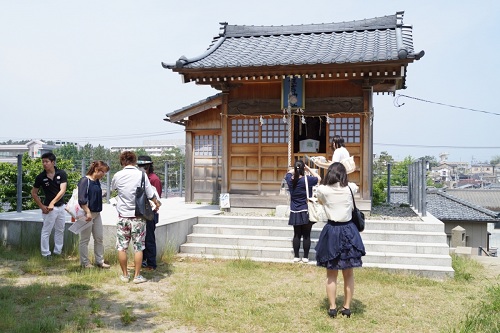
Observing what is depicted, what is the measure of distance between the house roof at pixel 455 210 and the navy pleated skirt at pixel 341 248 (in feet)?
67.3

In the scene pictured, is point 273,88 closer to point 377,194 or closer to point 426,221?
point 426,221

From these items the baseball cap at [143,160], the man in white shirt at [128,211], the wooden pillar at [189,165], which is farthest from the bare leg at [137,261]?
the wooden pillar at [189,165]

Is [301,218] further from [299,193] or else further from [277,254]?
[277,254]

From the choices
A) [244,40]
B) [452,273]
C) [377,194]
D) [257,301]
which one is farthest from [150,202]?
[377,194]

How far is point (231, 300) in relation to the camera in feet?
18.9

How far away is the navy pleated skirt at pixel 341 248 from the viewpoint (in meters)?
4.98

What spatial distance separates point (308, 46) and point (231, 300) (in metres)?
8.88

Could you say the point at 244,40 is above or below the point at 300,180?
above

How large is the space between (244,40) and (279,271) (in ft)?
29.2

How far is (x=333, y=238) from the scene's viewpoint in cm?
506

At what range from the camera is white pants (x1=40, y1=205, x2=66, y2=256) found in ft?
25.8

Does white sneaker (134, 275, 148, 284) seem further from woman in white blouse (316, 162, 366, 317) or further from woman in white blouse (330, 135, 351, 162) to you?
woman in white blouse (330, 135, 351, 162)

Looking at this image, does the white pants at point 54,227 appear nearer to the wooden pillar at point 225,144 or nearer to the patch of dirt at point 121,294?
the patch of dirt at point 121,294

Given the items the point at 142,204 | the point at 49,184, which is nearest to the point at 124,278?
the point at 142,204
